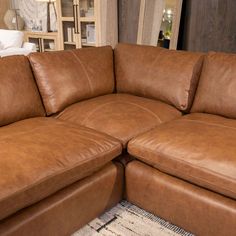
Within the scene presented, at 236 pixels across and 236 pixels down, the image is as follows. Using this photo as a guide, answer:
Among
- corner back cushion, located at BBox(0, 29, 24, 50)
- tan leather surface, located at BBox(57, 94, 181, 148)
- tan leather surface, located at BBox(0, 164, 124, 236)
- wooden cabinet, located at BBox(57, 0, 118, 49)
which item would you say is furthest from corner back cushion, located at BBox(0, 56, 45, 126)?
Answer: corner back cushion, located at BBox(0, 29, 24, 50)

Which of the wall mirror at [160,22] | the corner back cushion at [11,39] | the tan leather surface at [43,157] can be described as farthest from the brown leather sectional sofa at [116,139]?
the corner back cushion at [11,39]

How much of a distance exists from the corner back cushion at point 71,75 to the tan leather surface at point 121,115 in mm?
74

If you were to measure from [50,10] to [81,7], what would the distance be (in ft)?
4.74

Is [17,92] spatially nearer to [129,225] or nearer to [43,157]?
[43,157]

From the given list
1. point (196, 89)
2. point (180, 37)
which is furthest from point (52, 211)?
point (180, 37)

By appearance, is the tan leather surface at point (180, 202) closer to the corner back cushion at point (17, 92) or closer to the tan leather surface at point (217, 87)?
the tan leather surface at point (217, 87)

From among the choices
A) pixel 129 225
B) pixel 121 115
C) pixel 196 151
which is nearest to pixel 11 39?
pixel 121 115

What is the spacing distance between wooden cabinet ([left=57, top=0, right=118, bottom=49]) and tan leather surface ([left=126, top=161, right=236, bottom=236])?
7.54 feet

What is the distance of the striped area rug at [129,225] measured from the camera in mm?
1359

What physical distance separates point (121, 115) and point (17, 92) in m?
0.60

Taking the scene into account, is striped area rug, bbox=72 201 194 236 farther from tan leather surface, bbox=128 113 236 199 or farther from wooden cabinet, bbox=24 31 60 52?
wooden cabinet, bbox=24 31 60 52

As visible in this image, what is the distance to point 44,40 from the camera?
181 inches

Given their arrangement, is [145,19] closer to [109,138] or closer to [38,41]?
[109,138]

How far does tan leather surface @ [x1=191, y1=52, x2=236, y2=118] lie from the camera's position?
1629mm
